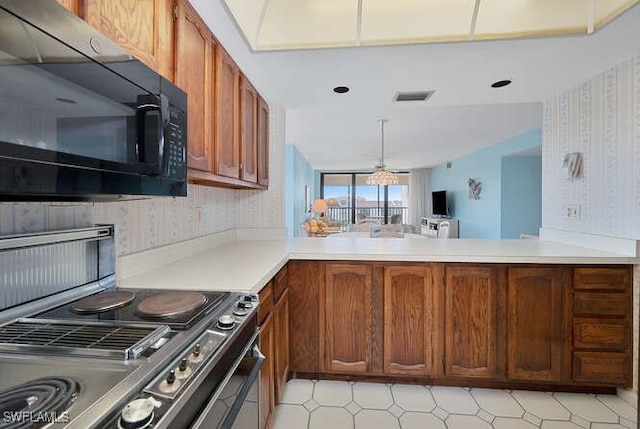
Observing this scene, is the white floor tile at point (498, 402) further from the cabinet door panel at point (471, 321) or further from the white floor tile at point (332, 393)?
the white floor tile at point (332, 393)

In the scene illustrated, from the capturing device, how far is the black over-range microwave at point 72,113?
500 millimetres

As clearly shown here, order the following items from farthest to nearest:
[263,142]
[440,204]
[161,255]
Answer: [440,204], [263,142], [161,255]

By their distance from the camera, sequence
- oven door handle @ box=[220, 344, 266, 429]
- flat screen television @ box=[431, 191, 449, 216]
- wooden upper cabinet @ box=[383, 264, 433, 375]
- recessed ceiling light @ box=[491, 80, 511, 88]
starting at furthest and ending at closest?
1. flat screen television @ box=[431, 191, 449, 216]
2. recessed ceiling light @ box=[491, 80, 511, 88]
3. wooden upper cabinet @ box=[383, 264, 433, 375]
4. oven door handle @ box=[220, 344, 266, 429]

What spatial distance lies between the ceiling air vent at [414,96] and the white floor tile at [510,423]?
212cm

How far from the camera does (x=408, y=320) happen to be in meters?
1.85

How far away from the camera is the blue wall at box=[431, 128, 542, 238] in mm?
4738

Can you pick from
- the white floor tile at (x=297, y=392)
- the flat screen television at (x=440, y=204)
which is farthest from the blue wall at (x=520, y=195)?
the white floor tile at (x=297, y=392)

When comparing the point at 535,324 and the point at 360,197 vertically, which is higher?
the point at 360,197

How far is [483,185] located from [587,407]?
15.4ft

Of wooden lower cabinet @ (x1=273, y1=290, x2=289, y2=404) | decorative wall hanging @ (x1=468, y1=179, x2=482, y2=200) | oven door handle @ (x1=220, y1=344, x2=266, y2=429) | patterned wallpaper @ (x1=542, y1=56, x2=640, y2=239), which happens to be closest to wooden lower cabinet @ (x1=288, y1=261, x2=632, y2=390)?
wooden lower cabinet @ (x1=273, y1=290, x2=289, y2=404)

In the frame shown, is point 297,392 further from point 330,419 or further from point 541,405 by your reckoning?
point 541,405

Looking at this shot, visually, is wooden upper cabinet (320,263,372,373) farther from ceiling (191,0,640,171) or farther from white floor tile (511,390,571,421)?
ceiling (191,0,640,171)

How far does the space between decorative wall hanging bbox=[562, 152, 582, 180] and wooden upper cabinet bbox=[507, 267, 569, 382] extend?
806mm

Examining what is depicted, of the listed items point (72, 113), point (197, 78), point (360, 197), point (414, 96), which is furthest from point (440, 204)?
point (72, 113)
